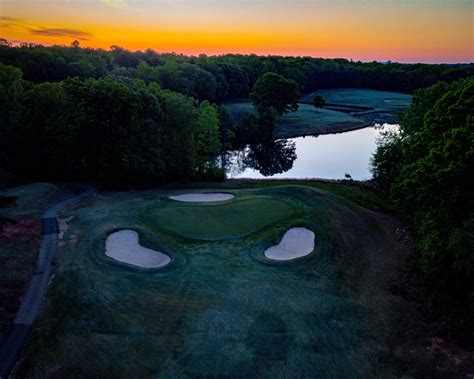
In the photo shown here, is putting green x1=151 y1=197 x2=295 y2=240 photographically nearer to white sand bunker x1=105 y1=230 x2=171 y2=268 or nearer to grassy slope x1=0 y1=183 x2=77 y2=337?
white sand bunker x1=105 y1=230 x2=171 y2=268

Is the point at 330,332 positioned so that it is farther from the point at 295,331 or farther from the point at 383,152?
the point at 383,152

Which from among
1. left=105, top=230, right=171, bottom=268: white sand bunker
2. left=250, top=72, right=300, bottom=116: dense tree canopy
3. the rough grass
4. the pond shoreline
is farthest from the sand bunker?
left=250, top=72, right=300, bottom=116: dense tree canopy

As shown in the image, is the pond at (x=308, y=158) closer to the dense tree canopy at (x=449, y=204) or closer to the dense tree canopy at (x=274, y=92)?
the dense tree canopy at (x=274, y=92)

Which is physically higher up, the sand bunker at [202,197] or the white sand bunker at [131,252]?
the sand bunker at [202,197]

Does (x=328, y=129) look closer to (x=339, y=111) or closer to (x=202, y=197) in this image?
(x=339, y=111)

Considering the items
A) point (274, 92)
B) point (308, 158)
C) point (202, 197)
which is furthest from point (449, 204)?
point (274, 92)

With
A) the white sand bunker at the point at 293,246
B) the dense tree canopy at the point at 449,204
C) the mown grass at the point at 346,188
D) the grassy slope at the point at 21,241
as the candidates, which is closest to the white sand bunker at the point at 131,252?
the grassy slope at the point at 21,241

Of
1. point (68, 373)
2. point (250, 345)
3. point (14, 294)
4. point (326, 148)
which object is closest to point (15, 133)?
point (14, 294)
